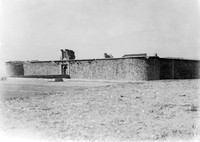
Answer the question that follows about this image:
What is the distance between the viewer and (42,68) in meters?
33.2

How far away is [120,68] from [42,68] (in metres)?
13.3

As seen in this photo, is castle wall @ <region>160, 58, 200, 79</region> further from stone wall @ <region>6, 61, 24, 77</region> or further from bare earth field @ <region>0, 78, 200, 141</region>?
stone wall @ <region>6, 61, 24, 77</region>

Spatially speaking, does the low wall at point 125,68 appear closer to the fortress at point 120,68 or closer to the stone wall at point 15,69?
the fortress at point 120,68

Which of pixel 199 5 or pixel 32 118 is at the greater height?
pixel 199 5

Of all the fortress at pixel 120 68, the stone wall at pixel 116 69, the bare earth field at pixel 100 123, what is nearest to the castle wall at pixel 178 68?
the fortress at pixel 120 68

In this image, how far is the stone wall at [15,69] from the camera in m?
35.6

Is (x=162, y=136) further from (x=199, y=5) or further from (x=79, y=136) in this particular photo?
(x=199, y=5)

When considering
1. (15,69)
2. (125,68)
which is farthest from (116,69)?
(15,69)

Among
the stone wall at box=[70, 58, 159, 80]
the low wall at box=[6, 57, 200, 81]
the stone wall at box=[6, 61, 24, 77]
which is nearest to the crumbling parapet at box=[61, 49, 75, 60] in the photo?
the low wall at box=[6, 57, 200, 81]

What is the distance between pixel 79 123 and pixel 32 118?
57.2 inches

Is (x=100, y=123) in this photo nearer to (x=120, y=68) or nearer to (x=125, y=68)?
Result: (x=125, y=68)

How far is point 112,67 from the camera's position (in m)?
26.0

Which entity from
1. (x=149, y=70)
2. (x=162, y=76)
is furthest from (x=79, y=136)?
(x=162, y=76)

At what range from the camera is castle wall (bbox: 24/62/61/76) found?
31.9 metres
